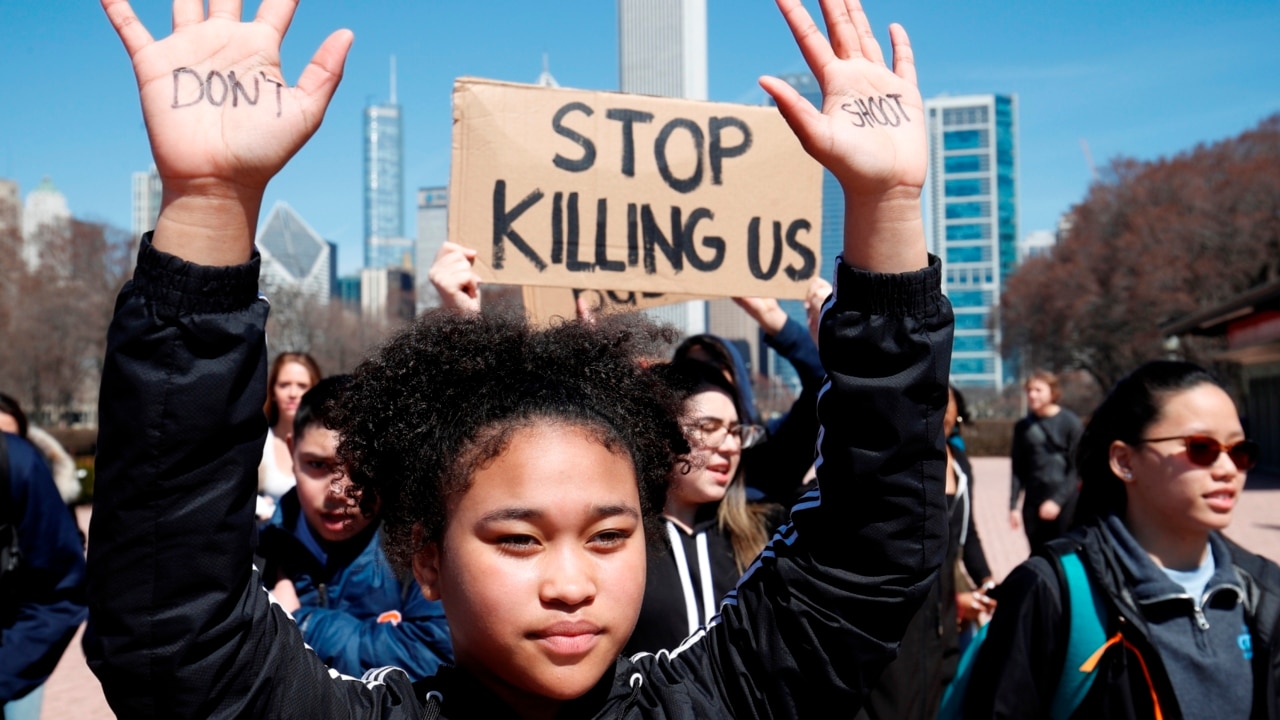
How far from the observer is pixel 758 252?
4.06m

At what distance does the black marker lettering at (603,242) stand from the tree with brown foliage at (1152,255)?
34.6 metres

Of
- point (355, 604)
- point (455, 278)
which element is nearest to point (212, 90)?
point (455, 278)

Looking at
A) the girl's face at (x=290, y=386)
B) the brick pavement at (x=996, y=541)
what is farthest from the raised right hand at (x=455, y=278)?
the brick pavement at (x=996, y=541)

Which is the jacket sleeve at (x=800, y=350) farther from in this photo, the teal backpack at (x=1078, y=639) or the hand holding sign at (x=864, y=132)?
the hand holding sign at (x=864, y=132)

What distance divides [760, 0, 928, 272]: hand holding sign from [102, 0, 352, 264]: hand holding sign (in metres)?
0.72

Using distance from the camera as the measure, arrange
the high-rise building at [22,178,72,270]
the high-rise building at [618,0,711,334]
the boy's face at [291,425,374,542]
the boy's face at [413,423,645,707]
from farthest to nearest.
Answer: the high-rise building at [618,0,711,334] < the high-rise building at [22,178,72,270] < the boy's face at [291,425,374,542] < the boy's face at [413,423,645,707]

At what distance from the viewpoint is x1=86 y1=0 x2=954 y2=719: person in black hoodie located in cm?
144

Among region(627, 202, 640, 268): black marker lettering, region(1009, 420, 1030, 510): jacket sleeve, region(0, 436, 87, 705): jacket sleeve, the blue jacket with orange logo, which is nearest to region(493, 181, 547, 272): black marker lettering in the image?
region(627, 202, 640, 268): black marker lettering

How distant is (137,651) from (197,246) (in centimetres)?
52

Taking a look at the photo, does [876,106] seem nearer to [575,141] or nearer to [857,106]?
[857,106]

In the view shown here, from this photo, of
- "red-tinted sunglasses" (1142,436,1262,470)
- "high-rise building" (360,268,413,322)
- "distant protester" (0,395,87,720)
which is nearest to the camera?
"red-tinted sunglasses" (1142,436,1262,470)

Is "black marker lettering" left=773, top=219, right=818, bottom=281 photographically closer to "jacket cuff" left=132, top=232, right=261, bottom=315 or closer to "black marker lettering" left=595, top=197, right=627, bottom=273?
"black marker lettering" left=595, top=197, right=627, bottom=273

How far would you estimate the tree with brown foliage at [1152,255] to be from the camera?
3772 centimetres

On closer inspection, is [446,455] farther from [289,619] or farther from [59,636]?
[59,636]
